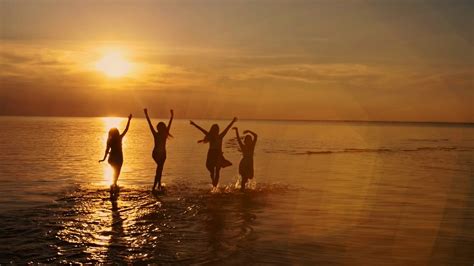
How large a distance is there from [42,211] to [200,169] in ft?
42.2

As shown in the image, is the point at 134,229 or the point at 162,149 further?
the point at 162,149

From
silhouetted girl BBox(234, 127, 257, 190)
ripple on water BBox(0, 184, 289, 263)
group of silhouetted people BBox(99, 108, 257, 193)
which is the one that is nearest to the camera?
ripple on water BBox(0, 184, 289, 263)

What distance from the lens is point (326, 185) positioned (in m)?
18.7

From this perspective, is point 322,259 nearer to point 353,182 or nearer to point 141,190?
point 141,190

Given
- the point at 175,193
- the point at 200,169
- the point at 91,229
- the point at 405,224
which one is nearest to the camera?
the point at 91,229

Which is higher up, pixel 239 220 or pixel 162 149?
pixel 162 149

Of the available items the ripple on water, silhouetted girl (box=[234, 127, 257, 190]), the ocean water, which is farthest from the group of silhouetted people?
the ripple on water

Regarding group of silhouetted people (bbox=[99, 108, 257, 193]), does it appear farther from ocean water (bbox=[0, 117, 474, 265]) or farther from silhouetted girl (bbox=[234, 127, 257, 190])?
ocean water (bbox=[0, 117, 474, 265])

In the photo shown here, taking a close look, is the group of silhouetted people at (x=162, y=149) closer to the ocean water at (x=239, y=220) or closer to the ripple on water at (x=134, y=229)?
the ocean water at (x=239, y=220)

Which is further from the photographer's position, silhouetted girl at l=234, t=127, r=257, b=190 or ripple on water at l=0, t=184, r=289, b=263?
silhouetted girl at l=234, t=127, r=257, b=190

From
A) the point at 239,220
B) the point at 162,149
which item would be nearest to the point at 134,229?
the point at 239,220

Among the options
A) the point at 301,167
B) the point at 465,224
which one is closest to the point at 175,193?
the point at 465,224

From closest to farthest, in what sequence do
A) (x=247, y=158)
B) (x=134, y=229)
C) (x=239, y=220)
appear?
1. (x=134, y=229)
2. (x=239, y=220)
3. (x=247, y=158)

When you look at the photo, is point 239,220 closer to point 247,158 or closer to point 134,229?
point 134,229
